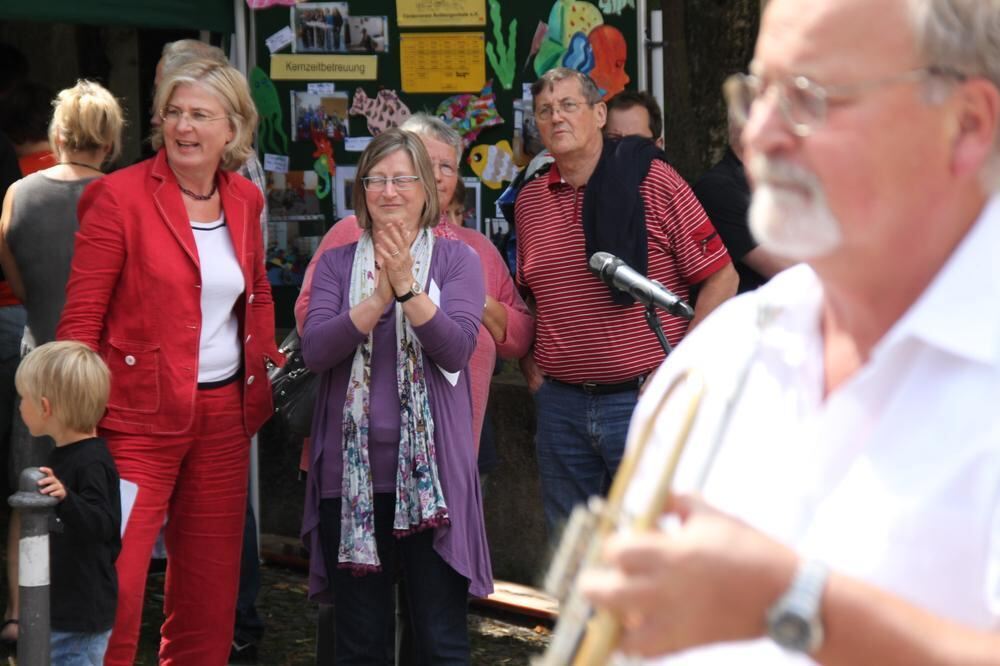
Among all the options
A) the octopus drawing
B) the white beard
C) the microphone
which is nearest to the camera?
the white beard

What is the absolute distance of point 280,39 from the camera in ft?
22.1

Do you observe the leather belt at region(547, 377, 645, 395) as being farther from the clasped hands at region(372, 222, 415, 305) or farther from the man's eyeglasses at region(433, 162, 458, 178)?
the clasped hands at region(372, 222, 415, 305)

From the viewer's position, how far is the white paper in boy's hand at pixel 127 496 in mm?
4711

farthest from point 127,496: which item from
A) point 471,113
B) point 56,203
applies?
point 471,113

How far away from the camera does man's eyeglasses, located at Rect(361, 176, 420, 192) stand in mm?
4898

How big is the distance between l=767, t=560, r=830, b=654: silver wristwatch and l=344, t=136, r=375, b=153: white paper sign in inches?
218

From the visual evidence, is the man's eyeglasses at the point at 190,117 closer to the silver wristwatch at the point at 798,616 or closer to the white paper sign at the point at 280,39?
the white paper sign at the point at 280,39

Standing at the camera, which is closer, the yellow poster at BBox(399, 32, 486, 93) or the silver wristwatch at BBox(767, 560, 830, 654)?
the silver wristwatch at BBox(767, 560, 830, 654)

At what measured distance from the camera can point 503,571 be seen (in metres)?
7.15

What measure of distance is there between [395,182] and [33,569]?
1.65 metres

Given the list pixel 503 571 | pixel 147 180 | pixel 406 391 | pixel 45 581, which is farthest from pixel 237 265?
pixel 503 571

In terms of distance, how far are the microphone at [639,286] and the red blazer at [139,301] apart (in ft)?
4.89

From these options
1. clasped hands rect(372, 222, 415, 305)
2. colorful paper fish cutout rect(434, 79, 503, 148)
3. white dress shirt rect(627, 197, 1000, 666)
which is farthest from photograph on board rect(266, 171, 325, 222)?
white dress shirt rect(627, 197, 1000, 666)

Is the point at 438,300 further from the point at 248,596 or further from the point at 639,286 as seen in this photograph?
the point at 248,596
